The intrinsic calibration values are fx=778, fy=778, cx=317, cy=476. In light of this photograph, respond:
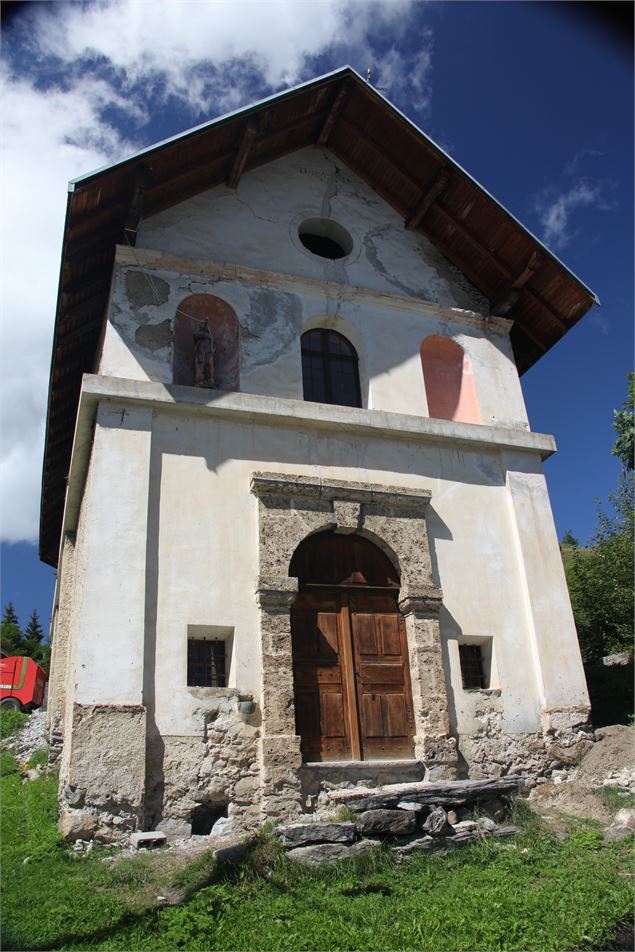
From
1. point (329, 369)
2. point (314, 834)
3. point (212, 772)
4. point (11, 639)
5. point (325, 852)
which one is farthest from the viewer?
point (11, 639)

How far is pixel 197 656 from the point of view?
32.3ft

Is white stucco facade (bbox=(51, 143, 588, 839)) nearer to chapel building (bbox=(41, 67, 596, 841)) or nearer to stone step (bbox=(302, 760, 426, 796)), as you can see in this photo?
chapel building (bbox=(41, 67, 596, 841))

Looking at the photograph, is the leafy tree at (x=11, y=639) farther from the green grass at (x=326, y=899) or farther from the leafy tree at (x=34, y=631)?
the green grass at (x=326, y=899)

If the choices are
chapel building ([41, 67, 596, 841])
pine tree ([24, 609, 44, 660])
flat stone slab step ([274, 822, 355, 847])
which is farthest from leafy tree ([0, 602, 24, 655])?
flat stone slab step ([274, 822, 355, 847])

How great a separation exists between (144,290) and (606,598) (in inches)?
545

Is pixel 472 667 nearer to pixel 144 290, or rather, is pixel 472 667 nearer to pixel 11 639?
pixel 144 290

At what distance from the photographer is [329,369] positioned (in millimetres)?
12602

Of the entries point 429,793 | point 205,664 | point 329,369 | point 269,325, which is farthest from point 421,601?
point 269,325

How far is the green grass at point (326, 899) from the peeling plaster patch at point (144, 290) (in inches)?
283

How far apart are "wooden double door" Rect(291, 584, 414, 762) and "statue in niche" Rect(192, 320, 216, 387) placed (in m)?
3.33

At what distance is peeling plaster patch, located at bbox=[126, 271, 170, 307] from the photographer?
37.7 feet

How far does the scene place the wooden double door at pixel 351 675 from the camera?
392 inches

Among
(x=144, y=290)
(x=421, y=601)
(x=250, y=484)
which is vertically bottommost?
(x=421, y=601)

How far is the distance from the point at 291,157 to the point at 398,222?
2.26m
